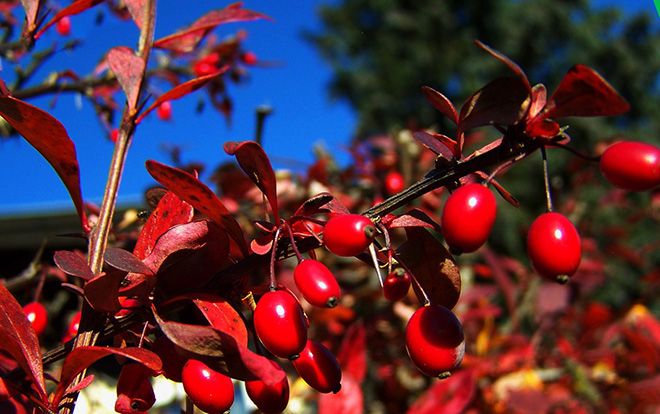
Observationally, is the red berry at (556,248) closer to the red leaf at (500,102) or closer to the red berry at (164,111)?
the red leaf at (500,102)

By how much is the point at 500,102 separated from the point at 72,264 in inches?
11.7

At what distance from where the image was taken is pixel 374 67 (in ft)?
50.2

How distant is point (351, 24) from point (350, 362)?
51.5 feet

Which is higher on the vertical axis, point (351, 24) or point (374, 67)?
point (351, 24)

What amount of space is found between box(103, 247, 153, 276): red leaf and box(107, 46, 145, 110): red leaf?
7.7 inches

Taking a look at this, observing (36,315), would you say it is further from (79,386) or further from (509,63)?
(509,63)

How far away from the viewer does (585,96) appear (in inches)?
14.8

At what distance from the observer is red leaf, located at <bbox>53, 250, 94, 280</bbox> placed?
0.43m

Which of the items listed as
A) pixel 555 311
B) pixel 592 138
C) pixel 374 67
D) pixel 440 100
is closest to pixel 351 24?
pixel 374 67

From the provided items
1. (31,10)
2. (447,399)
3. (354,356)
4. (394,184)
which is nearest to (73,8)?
(31,10)

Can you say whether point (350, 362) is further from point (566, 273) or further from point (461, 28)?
point (461, 28)

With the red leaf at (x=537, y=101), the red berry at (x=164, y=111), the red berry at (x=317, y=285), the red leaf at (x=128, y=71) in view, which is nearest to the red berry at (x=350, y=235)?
the red berry at (x=317, y=285)

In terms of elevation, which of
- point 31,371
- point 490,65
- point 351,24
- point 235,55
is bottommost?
point 31,371

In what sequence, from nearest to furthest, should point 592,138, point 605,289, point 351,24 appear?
point 605,289 → point 592,138 → point 351,24
